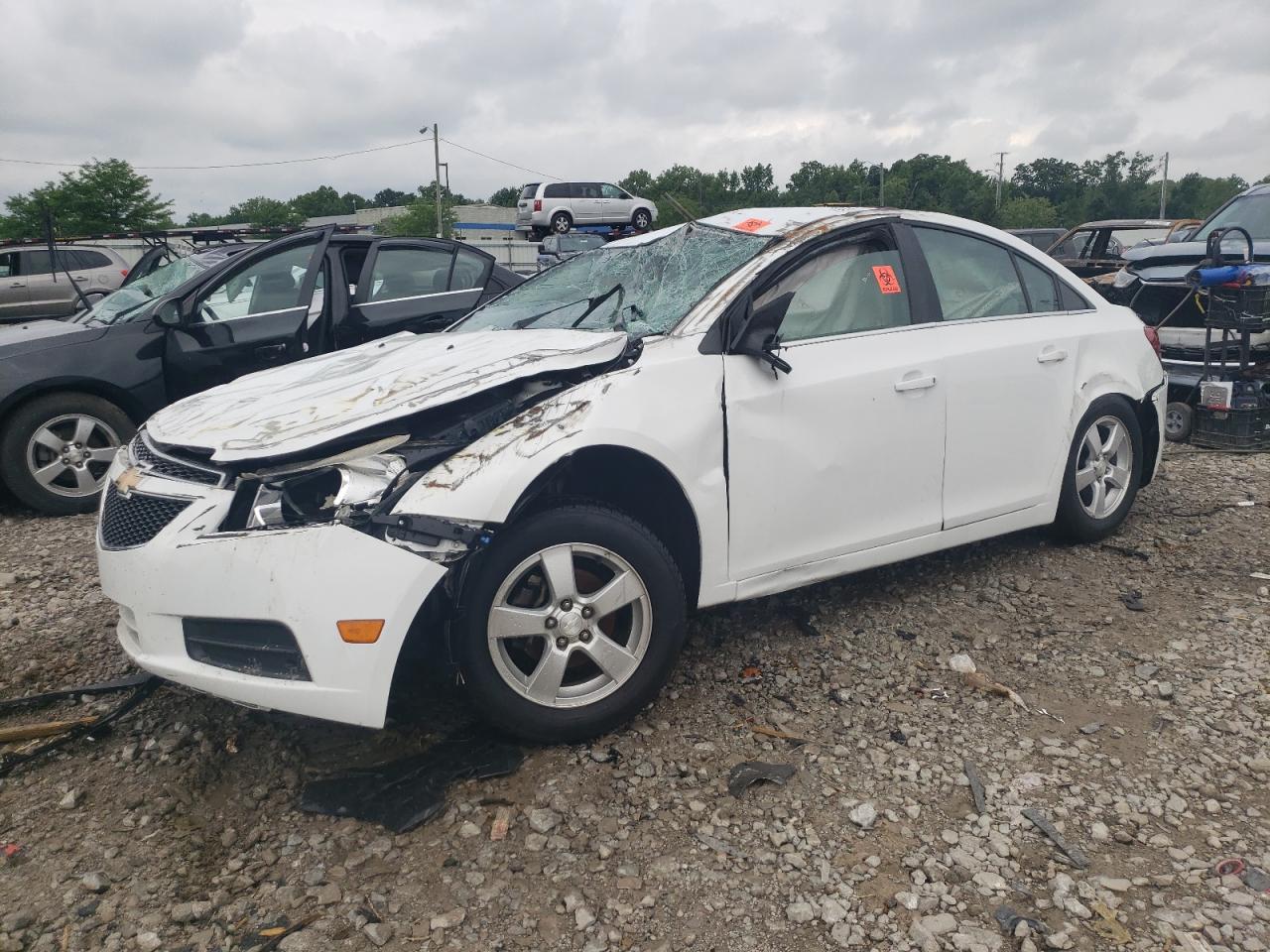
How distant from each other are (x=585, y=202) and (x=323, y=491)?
1114 inches

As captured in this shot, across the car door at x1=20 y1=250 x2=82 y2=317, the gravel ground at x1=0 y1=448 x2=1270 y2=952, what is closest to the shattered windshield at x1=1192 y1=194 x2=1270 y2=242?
the gravel ground at x1=0 y1=448 x2=1270 y2=952

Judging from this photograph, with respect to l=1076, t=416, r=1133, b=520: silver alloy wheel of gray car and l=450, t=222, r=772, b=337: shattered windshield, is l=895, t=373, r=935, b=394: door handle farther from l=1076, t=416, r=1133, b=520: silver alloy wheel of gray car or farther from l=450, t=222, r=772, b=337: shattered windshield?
l=1076, t=416, r=1133, b=520: silver alloy wheel of gray car

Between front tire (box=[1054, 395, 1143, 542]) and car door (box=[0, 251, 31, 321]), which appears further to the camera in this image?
car door (box=[0, 251, 31, 321])

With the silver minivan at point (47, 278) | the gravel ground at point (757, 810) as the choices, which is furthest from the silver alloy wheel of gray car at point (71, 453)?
the silver minivan at point (47, 278)

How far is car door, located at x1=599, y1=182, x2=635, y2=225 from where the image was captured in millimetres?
29688

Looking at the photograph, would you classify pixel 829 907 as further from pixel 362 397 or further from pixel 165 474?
pixel 165 474

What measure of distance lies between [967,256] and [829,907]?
2.78 m

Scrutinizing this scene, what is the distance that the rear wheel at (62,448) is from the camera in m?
5.45

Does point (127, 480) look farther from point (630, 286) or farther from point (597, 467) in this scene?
point (630, 286)

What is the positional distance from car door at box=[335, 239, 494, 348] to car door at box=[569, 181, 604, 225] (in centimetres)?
2332

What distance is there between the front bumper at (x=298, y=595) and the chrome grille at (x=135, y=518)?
0.06 metres

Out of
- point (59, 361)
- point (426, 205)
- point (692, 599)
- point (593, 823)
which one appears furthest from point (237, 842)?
point (426, 205)

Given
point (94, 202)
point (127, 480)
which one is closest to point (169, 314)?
point (127, 480)

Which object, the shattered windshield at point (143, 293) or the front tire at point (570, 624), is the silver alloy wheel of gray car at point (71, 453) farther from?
the front tire at point (570, 624)
